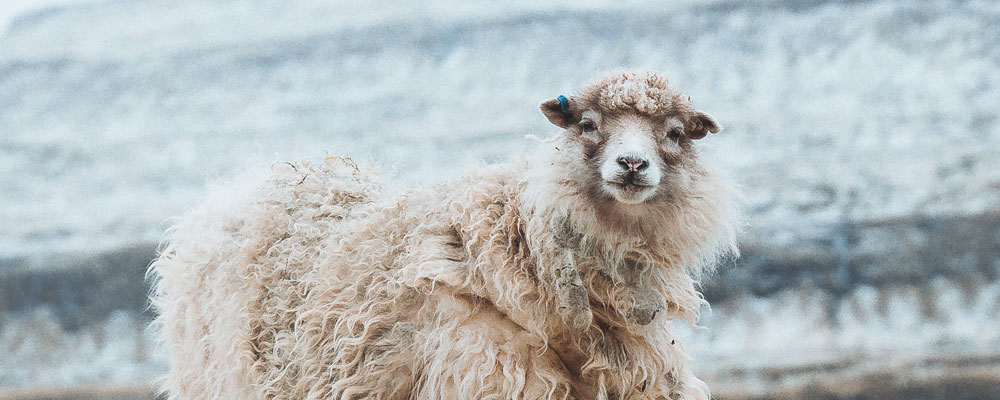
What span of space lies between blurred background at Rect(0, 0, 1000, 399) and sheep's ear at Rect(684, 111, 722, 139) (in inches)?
36.0

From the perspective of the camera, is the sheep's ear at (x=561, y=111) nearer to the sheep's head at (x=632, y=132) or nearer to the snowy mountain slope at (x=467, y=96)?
the sheep's head at (x=632, y=132)

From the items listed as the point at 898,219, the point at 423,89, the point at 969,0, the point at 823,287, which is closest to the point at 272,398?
the point at 823,287

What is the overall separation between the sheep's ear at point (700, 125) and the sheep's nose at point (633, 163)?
398mm

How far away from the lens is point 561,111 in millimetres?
3262

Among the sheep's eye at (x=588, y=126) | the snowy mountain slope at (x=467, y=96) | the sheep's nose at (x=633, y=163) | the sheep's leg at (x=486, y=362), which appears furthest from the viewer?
the snowy mountain slope at (x=467, y=96)

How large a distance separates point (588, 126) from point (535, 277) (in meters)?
0.55

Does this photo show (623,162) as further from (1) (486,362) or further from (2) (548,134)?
(2) (548,134)

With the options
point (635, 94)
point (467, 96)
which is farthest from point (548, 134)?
point (467, 96)

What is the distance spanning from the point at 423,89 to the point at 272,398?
11.1m

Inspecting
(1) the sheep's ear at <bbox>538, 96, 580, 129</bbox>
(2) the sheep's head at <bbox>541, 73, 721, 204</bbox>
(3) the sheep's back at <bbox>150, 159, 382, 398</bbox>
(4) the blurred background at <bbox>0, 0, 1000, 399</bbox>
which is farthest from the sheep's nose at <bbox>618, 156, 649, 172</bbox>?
(3) the sheep's back at <bbox>150, 159, 382, 398</bbox>

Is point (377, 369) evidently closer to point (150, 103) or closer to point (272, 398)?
point (272, 398)

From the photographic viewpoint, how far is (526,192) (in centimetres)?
330

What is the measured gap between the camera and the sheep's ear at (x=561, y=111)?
3240 millimetres

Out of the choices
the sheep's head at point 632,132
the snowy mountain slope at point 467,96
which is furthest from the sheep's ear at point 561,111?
the snowy mountain slope at point 467,96
